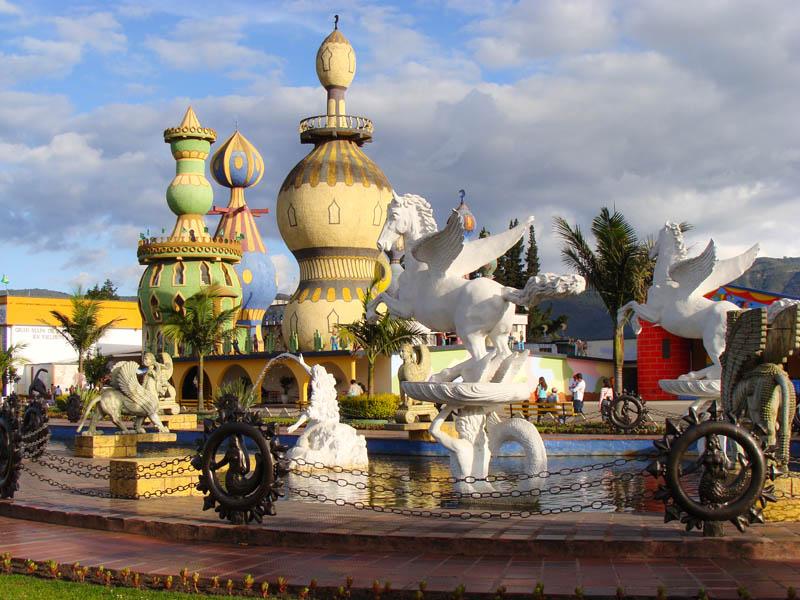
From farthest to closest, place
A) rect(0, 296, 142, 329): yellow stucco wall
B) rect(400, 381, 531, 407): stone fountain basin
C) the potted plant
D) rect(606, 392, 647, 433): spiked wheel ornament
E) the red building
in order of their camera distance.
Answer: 1. rect(0, 296, 142, 329): yellow stucco wall
2. the potted plant
3. the red building
4. rect(606, 392, 647, 433): spiked wheel ornament
5. rect(400, 381, 531, 407): stone fountain basin

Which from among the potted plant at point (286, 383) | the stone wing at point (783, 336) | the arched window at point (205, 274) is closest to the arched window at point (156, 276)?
the arched window at point (205, 274)

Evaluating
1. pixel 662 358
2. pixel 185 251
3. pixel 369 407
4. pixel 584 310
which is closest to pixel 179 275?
pixel 185 251

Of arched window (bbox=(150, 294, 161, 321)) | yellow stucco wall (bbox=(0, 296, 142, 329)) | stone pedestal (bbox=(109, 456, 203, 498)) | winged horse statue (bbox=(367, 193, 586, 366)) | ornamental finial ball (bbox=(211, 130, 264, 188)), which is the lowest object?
stone pedestal (bbox=(109, 456, 203, 498))

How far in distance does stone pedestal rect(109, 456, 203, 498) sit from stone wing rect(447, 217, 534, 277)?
4.16 metres

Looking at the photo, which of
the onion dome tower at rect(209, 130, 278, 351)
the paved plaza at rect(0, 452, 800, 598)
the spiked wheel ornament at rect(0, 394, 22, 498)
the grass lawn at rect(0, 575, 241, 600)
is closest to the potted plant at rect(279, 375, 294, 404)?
the onion dome tower at rect(209, 130, 278, 351)

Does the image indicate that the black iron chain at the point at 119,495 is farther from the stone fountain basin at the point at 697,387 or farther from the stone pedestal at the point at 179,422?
the stone pedestal at the point at 179,422

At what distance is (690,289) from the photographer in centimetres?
1667

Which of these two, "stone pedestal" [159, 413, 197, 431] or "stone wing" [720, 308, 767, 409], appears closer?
"stone wing" [720, 308, 767, 409]

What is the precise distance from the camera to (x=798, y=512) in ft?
28.2

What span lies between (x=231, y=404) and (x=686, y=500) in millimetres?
4468

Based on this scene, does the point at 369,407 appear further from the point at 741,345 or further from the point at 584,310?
the point at 584,310

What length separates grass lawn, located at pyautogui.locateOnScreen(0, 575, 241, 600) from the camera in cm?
664

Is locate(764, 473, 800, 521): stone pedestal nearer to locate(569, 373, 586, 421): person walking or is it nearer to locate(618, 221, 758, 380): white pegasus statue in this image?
locate(618, 221, 758, 380): white pegasus statue

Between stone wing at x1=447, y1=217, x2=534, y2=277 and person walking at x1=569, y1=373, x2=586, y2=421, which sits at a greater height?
stone wing at x1=447, y1=217, x2=534, y2=277
